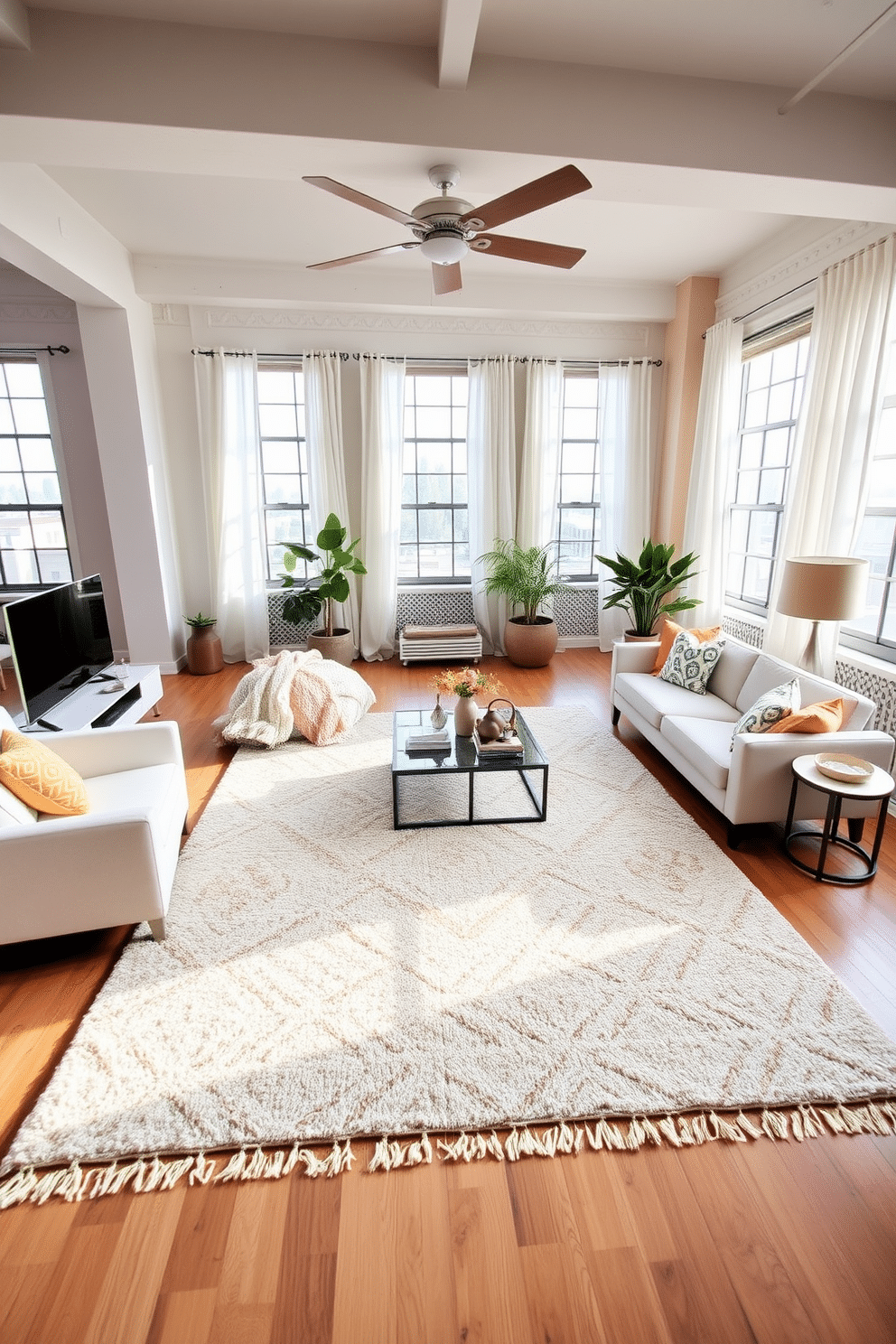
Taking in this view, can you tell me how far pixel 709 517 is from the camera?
5375 mm

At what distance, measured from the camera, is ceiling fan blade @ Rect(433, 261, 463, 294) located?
3.26 metres

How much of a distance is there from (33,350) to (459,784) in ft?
17.5

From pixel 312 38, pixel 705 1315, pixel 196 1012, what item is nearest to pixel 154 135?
pixel 312 38

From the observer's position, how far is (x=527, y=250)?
10.1 ft

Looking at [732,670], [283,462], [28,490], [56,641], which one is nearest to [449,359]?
[283,462]

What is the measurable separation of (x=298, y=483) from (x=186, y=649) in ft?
6.27

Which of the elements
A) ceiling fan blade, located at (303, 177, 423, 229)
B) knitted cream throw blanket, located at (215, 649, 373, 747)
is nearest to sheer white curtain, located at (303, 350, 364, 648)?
knitted cream throw blanket, located at (215, 649, 373, 747)

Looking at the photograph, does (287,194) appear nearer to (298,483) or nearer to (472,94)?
(472,94)

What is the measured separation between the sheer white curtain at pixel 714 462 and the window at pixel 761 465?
0.11 m

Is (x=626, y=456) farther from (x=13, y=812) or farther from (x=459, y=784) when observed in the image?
(x=13, y=812)

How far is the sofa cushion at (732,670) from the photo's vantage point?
3.87 meters

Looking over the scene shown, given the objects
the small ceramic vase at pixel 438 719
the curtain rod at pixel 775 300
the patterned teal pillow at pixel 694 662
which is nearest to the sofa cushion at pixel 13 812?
the small ceramic vase at pixel 438 719

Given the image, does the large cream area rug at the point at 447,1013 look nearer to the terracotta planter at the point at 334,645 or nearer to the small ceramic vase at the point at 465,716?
Answer: the small ceramic vase at the point at 465,716

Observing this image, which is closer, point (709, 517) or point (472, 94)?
point (472, 94)
